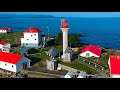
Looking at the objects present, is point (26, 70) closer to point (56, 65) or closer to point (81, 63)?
point (56, 65)

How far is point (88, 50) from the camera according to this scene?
12367 mm

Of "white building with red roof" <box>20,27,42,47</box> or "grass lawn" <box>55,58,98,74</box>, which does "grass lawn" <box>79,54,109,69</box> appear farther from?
"white building with red roof" <box>20,27,42,47</box>

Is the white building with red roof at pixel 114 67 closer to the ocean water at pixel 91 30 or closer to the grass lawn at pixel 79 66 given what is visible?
the grass lawn at pixel 79 66

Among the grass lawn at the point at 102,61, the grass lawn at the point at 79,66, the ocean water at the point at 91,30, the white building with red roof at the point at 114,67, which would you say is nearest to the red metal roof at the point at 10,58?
the grass lawn at the point at 79,66

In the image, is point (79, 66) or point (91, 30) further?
point (91, 30)

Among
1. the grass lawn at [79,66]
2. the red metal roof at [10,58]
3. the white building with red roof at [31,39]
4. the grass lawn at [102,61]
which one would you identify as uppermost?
the white building with red roof at [31,39]

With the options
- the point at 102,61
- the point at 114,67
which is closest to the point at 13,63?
the point at 102,61

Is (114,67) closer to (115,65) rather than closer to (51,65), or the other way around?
(115,65)

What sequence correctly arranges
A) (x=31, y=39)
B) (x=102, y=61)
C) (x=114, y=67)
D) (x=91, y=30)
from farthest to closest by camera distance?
(x=91, y=30) → (x=31, y=39) → (x=102, y=61) → (x=114, y=67)

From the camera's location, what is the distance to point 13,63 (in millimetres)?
10727

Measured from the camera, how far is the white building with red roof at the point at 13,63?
1076cm

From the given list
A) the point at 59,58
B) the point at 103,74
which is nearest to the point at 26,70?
the point at 59,58

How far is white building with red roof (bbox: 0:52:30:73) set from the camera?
424 inches
